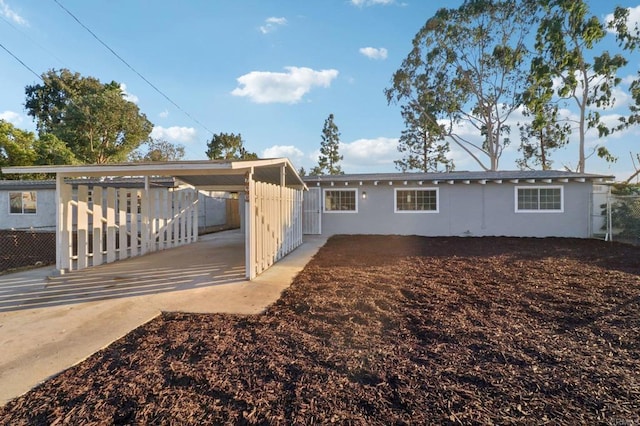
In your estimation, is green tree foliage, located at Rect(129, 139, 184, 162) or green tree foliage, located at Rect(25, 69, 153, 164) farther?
green tree foliage, located at Rect(129, 139, 184, 162)

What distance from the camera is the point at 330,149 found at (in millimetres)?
33000

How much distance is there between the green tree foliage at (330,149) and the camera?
32906mm

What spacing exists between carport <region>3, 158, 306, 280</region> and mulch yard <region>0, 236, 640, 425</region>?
1.95 meters

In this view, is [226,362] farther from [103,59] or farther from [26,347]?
[103,59]

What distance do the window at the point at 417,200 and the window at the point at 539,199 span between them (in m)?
3.04

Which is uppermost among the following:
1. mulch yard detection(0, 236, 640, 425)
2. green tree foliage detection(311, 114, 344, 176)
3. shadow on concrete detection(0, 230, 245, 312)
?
green tree foliage detection(311, 114, 344, 176)

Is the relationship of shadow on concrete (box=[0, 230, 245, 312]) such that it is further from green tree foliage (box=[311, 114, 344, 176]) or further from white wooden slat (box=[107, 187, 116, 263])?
green tree foliage (box=[311, 114, 344, 176])

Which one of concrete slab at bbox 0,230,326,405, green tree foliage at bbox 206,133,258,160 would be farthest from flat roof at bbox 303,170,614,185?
green tree foliage at bbox 206,133,258,160

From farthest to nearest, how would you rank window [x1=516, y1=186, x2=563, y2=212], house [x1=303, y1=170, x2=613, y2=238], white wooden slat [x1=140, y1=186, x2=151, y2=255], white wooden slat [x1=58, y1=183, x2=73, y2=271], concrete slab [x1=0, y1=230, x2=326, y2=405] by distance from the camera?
1. window [x1=516, y1=186, x2=563, y2=212]
2. house [x1=303, y1=170, x2=613, y2=238]
3. white wooden slat [x1=140, y1=186, x2=151, y2=255]
4. white wooden slat [x1=58, y1=183, x2=73, y2=271]
5. concrete slab [x1=0, y1=230, x2=326, y2=405]

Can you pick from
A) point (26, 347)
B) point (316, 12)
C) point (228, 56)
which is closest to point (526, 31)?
point (316, 12)

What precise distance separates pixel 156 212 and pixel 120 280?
12.3 feet

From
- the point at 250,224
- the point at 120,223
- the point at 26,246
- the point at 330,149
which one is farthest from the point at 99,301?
the point at 330,149

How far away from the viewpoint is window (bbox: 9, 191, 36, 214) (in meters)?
16.1

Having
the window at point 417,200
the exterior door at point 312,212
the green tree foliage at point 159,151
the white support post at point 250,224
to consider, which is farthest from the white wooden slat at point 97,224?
the green tree foliage at point 159,151
